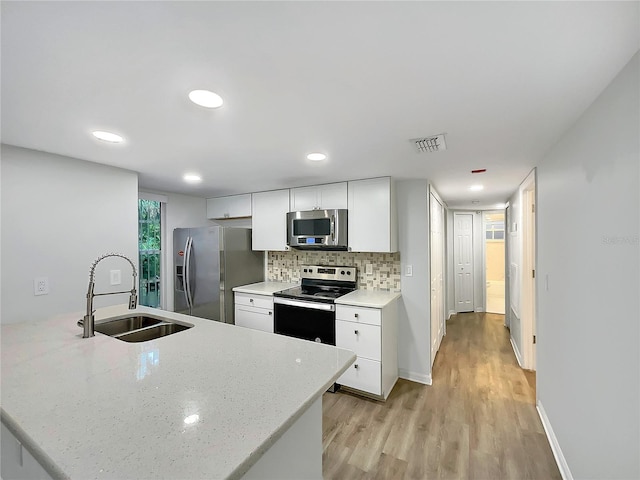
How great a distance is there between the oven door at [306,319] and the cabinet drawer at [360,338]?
3.3 inches

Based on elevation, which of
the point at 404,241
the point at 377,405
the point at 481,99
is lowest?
the point at 377,405

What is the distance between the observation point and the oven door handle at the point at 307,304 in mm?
2782

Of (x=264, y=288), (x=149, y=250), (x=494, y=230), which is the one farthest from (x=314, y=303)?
(x=494, y=230)

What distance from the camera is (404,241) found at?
3.10 metres

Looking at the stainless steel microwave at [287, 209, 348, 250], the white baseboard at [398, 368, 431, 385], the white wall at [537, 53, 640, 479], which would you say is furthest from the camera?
the stainless steel microwave at [287, 209, 348, 250]

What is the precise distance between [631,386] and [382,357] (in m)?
1.72

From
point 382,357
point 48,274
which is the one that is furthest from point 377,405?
point 48,274

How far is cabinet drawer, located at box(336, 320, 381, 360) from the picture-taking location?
257 cm

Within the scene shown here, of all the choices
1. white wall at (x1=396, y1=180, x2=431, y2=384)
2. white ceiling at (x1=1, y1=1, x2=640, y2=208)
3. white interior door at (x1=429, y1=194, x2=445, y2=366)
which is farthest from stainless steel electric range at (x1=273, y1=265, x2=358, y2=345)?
white ceiling at (x1=1, y1=1, x2=640, y2=208)

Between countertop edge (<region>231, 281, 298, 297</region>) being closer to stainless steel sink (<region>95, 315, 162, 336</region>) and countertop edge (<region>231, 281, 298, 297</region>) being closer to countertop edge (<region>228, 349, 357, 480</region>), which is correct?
stainless steel sink (<region>95, 315, 162, 336</region>)

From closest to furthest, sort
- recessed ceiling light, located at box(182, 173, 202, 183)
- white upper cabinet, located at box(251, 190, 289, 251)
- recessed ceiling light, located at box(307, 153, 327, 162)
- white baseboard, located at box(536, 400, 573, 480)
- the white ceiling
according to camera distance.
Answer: the white ceiling, white baseboard, located at box(536, 400, 573, 480), recessed ceiling light, located at box(307, 153, 327, 162), recessed ceiling light, located at box(182, 173, 202, 183), white upper cabinet, located at box(251, 190, 289, 251)

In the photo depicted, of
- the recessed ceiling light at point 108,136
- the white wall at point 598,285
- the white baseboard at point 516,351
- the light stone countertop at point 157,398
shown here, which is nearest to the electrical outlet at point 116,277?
the light stone countertop at point 157,398

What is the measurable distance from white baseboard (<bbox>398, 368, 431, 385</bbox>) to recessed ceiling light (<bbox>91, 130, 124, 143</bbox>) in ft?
10.8

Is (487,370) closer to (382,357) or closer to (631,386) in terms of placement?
(382,357)
